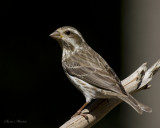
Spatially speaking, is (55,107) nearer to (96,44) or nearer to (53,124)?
(53,124)

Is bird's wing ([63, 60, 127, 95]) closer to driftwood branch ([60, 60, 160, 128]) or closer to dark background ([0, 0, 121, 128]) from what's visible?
driftwood branch ([60, 60, 160, 128])

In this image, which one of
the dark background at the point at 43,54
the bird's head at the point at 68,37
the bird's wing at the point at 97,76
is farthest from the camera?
the dark background at the point at 43,54

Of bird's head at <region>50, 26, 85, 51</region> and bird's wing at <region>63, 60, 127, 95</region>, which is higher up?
bird's head at <region>50, 26, 85, 51</region>

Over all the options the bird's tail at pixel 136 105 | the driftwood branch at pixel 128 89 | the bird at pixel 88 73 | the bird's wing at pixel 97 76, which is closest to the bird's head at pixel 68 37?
the bird at pixel 88 73

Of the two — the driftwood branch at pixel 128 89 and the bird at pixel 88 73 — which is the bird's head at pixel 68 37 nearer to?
the bird at pixel 88 73

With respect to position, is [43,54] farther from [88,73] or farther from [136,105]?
[136,105]

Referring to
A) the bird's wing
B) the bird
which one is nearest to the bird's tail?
the bird

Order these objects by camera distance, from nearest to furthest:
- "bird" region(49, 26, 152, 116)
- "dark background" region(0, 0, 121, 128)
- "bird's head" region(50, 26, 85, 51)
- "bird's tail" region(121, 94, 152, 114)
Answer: "bird's tail" region(121, 94, 152, 114), "bird" region(49, 26, 152, 116), "bird's head" region(50, 26, 85, 51), "dark background" region(0, 0, 121, 128)

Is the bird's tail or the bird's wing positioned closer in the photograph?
the bird's tail

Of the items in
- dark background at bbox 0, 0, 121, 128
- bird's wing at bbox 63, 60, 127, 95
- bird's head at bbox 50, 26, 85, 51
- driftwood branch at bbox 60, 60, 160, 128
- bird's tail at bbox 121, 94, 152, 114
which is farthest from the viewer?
dark background at bbox 0, 0, 121, 128
